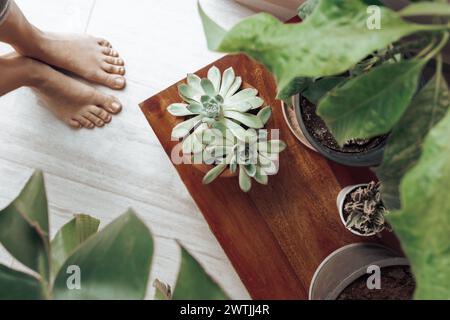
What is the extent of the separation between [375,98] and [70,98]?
1.11 meters

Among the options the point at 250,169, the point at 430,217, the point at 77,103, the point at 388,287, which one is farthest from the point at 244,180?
the point at 77,103

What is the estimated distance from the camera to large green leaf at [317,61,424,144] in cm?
53

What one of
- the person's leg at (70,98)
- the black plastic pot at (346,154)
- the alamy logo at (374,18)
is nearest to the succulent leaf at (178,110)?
the black plastic pot at (346,154)

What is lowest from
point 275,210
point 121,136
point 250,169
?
point 121,136

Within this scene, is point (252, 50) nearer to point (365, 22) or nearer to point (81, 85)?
point (365, 22)

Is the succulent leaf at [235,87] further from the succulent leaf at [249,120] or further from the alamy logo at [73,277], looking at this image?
the alamy logo at [73,277]

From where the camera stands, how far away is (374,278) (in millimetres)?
879

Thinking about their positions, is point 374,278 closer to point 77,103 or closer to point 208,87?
point 208,87

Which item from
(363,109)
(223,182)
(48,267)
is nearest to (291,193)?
(223,182)

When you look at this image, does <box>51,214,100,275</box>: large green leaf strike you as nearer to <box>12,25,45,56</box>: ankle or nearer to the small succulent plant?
the small succulent plant

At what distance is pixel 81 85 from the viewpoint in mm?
1445

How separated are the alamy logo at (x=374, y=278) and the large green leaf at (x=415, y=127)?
33 cm

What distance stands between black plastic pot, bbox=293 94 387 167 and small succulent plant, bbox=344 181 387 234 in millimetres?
67

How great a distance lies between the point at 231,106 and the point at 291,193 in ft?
0.78
